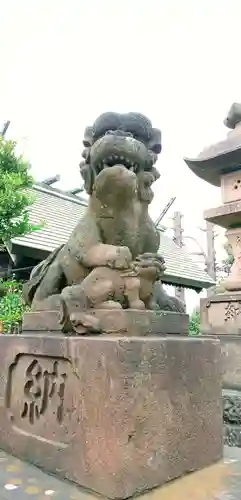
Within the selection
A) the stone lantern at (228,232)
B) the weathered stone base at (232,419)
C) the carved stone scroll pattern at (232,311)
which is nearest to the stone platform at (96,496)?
the weathered stone base at (232,419)

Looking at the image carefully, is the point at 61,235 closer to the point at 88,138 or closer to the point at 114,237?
the point at 88,138

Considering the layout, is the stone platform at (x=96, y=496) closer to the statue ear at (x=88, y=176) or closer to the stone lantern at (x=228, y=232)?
the statue ear at (x=88, y=176)

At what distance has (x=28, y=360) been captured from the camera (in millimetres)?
2316

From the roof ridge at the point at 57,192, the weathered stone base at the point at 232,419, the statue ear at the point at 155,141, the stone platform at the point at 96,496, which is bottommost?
the weathered stone base at the point at 232,419

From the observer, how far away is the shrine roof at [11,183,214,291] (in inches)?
366

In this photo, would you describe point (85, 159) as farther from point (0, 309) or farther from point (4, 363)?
point (0, 309)

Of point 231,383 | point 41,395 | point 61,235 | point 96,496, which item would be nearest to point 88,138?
point 41,395

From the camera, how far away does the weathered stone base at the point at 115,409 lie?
1.75 metres

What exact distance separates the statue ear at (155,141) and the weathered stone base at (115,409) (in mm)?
1176

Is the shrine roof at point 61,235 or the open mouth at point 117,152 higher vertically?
the shrine roof at point 61,235

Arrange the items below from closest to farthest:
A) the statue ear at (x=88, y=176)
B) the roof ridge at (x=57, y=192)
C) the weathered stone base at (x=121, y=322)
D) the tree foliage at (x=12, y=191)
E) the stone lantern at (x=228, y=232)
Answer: the weathered stone base at (x=121, y=322) < the statue ear at (x=88, y=176) < the stone lantern at (x=228, y=232) < the tree foliage at (x=12, y=191) < the roof ridge at (x=57, y=192)

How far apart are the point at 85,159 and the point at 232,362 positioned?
3342mm

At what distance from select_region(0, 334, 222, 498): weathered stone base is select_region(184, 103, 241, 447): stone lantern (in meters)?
2.29

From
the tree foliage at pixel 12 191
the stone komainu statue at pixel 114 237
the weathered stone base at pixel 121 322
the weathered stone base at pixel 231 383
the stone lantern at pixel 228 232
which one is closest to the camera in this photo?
the weathered stone base at pixel 121 322
